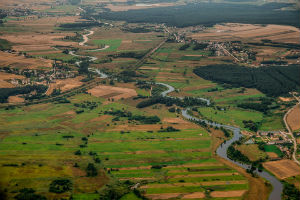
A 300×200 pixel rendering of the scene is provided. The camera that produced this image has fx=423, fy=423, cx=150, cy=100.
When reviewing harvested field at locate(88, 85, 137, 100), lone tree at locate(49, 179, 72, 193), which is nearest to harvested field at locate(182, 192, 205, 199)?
lone tree at locate(49, 179, 72, 193)

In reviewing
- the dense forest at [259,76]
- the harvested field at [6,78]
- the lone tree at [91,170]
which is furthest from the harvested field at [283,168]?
the harvested field at [6,78]

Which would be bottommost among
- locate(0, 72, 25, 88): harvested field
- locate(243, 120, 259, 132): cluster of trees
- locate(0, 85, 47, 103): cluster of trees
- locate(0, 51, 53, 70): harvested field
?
locate(243, 120, 259, 132): cluster of trees

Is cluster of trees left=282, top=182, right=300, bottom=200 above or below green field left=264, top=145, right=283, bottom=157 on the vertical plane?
below

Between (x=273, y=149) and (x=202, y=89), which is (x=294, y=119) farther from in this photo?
(x=202, y=89)

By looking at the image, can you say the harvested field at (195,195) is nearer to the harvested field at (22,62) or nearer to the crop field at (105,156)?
the crop field at (105,156)

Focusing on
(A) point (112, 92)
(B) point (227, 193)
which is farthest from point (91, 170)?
(A) point (112, 92)

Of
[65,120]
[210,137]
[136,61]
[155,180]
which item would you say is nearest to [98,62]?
[136,61]

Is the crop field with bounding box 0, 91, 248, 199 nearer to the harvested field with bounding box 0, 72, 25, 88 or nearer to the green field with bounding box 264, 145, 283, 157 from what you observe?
the green field with bounding box 264, 145, 283, 157
